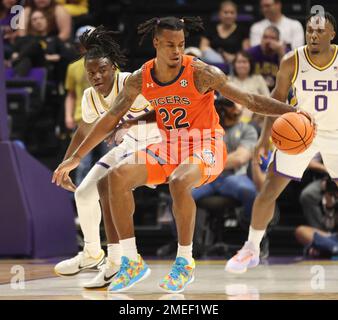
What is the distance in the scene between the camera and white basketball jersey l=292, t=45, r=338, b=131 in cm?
718

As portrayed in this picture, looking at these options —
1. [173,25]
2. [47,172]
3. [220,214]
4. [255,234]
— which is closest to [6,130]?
[47,172]

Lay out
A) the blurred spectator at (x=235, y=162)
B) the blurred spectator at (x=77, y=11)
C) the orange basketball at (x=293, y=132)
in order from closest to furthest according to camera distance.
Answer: the orange basketball at (x=293, y=132), the blurred spectator at (x=235, y=162), the blurred spectator at (x=77, y=11)

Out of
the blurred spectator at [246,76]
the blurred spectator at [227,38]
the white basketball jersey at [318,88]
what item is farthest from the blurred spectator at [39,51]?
the white basketball jersey at [318,88]

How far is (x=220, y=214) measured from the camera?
9742 millimetres

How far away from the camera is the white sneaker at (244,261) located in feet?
24.4

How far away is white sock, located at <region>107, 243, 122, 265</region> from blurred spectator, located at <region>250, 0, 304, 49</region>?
540cm

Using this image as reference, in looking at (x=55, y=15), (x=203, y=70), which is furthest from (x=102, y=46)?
(x=55, y=15)

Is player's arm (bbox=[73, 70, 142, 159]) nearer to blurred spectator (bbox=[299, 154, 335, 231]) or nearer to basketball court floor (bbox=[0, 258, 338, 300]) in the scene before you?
basketball court floor (bbox=[0, 258, 338, 300])

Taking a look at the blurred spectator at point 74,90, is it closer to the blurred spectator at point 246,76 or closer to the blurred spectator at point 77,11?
the blurred spectator at point 246,76

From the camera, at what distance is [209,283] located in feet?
21.7

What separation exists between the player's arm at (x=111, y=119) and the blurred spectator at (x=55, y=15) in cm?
610

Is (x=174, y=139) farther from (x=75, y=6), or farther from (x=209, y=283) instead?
(x=75, y=6)

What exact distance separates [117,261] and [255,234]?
167 cm

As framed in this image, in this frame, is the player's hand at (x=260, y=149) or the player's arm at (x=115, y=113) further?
the player's hand at (x=260, y=149)
